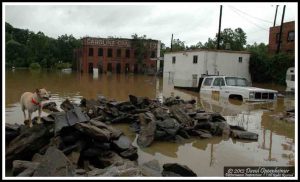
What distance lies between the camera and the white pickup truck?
17234 millimetres

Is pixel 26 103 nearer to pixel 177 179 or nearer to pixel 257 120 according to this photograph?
pixel 177 179

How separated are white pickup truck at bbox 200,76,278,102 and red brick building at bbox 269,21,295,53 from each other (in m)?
22.6

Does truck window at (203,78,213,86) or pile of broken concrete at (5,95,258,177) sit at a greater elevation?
truck window at (203,78,213,86)

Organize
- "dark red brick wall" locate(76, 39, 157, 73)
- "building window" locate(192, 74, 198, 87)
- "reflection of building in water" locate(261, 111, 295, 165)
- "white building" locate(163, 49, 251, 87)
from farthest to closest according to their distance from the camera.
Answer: "dark red brick wall" locate(76, 39, 157, 73) → "building window" locate(192, 74, 198, 87) → "white building" locate(163, 49, 251, 87) → "reflection of building in water" locate(261, 111, 295, 165)

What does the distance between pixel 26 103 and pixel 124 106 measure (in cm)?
389

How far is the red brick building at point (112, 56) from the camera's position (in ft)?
220

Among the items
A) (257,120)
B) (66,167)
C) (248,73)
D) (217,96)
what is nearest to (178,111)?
(257,120)

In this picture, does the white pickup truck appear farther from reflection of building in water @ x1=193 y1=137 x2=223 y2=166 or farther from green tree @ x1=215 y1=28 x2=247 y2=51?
green tree @ x1=215 y1=28 x2=247 y2=51

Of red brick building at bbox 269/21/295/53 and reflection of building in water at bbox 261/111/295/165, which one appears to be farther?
red brick building at bbox 269/21/295/53

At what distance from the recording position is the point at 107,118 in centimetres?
1104

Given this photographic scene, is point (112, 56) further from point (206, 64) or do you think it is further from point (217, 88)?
point (217, 88)

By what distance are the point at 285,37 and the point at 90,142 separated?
38.6 metres

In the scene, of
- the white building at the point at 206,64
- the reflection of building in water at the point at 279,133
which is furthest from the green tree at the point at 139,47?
the reflection of building in water at the point at 279,133

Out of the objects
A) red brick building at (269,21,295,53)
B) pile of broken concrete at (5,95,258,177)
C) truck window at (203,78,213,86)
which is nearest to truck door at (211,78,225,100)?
truck window at (203,78,213,86)
